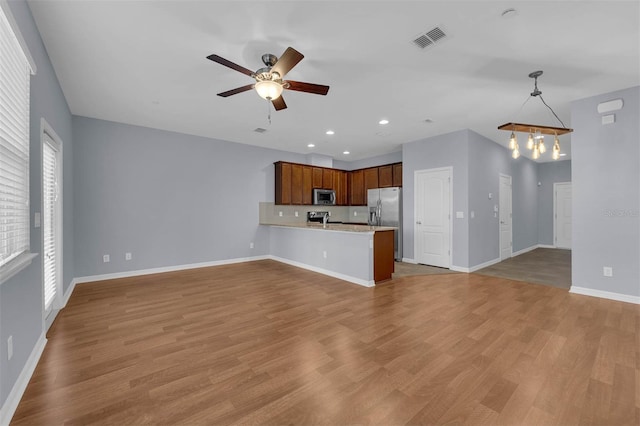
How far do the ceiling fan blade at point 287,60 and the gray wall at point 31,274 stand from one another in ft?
5.88

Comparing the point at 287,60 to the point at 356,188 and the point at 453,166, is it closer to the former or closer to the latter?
the point at 453,166

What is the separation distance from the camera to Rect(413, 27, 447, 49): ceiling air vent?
2477 millimetres

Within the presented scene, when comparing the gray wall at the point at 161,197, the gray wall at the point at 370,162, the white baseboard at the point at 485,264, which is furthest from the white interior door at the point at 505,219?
the gray wall at the point at 161,197

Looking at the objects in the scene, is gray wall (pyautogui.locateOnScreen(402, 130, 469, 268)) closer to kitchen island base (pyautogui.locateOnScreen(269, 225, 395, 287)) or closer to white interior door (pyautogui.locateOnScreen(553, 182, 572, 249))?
kitchen island base (pyautogui.locateOnScreen(269, 225, 395, 287))

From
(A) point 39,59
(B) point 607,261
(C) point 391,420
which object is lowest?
(C) point 391,420

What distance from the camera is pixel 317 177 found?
7582 millimetres

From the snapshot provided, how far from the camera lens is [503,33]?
2512 mm

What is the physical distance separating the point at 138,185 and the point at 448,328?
5.64m

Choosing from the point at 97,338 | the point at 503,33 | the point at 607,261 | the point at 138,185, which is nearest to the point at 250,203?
the point at 138,185

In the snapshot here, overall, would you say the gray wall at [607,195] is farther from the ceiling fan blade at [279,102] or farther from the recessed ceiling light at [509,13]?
the ceiling fan blade at [279,102]

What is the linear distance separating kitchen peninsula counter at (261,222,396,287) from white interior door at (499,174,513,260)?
3529mm

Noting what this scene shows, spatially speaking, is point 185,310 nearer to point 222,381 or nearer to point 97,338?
point 97,338

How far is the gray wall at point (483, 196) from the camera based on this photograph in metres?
5.54

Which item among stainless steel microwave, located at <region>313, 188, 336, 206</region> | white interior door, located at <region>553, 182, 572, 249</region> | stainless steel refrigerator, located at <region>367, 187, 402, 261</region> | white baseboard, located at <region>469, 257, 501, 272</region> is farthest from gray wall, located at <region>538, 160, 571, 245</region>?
stainless steel microwave, located at <region>313, 188, 336, 206</region>
